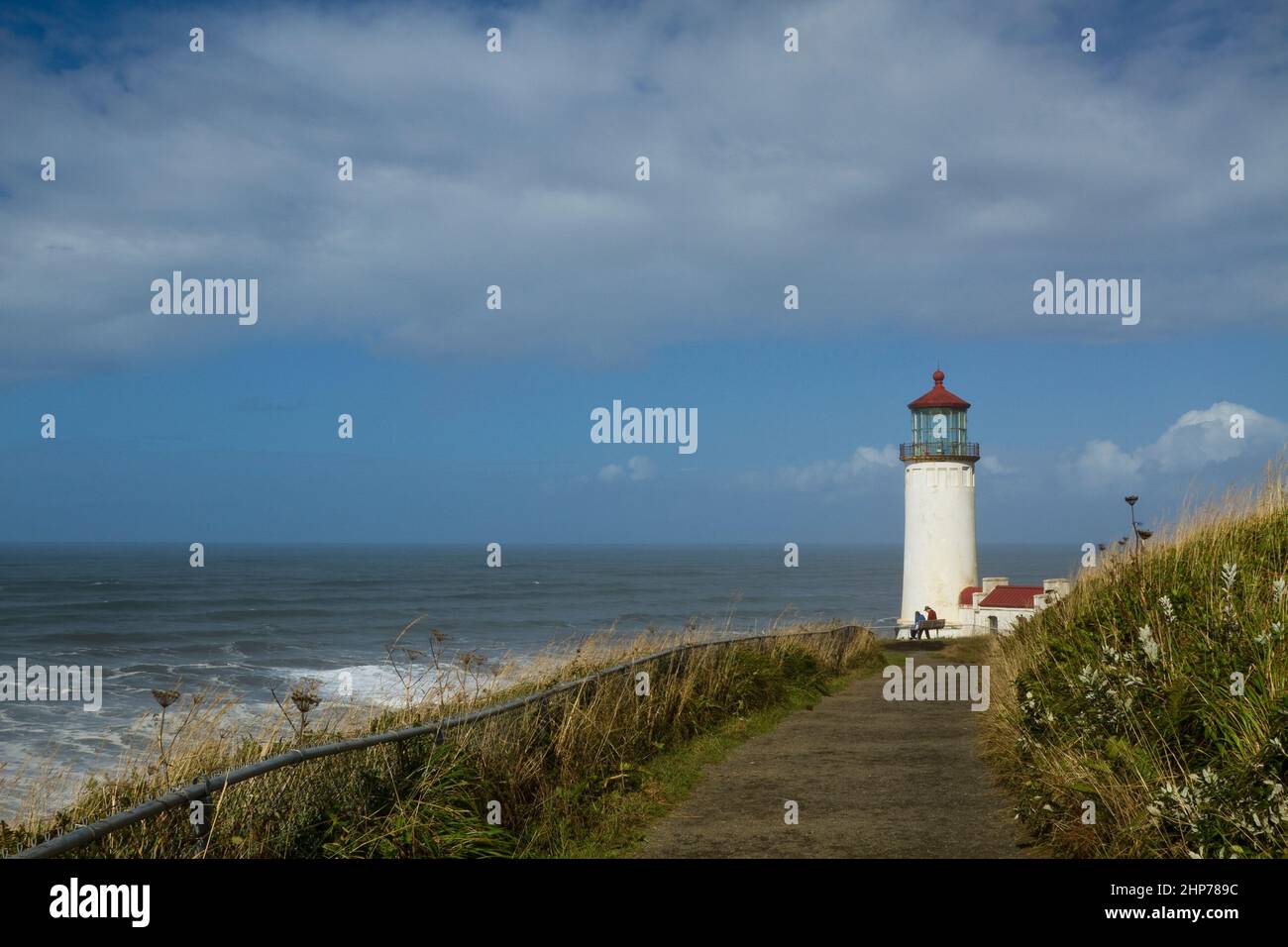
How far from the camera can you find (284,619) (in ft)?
174

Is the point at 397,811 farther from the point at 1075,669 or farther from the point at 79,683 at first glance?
the point at 79,683

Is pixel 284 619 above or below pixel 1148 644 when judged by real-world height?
below

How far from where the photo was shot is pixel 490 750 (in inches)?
262

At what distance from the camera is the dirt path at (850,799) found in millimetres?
6258

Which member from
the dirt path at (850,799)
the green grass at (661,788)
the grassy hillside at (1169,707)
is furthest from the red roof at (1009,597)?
the grassy hillside at (1169,707)

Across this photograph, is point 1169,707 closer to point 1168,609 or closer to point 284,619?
point 1168,609

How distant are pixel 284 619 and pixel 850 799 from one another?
165 feet

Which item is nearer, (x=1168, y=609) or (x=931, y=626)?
(x=1168, y=609)

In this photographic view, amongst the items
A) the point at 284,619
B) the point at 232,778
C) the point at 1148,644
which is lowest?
the point at 284,619

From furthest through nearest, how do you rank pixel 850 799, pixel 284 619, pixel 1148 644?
pixel 284 619
pixel 850 799
pixel 1148 644

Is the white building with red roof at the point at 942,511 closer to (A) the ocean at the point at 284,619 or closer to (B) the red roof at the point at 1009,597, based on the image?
(B) the red roof at the point at 1009,597

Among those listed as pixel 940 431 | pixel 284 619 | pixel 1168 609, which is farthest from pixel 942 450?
pixel 284 619

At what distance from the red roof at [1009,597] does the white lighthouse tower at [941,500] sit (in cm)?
118
